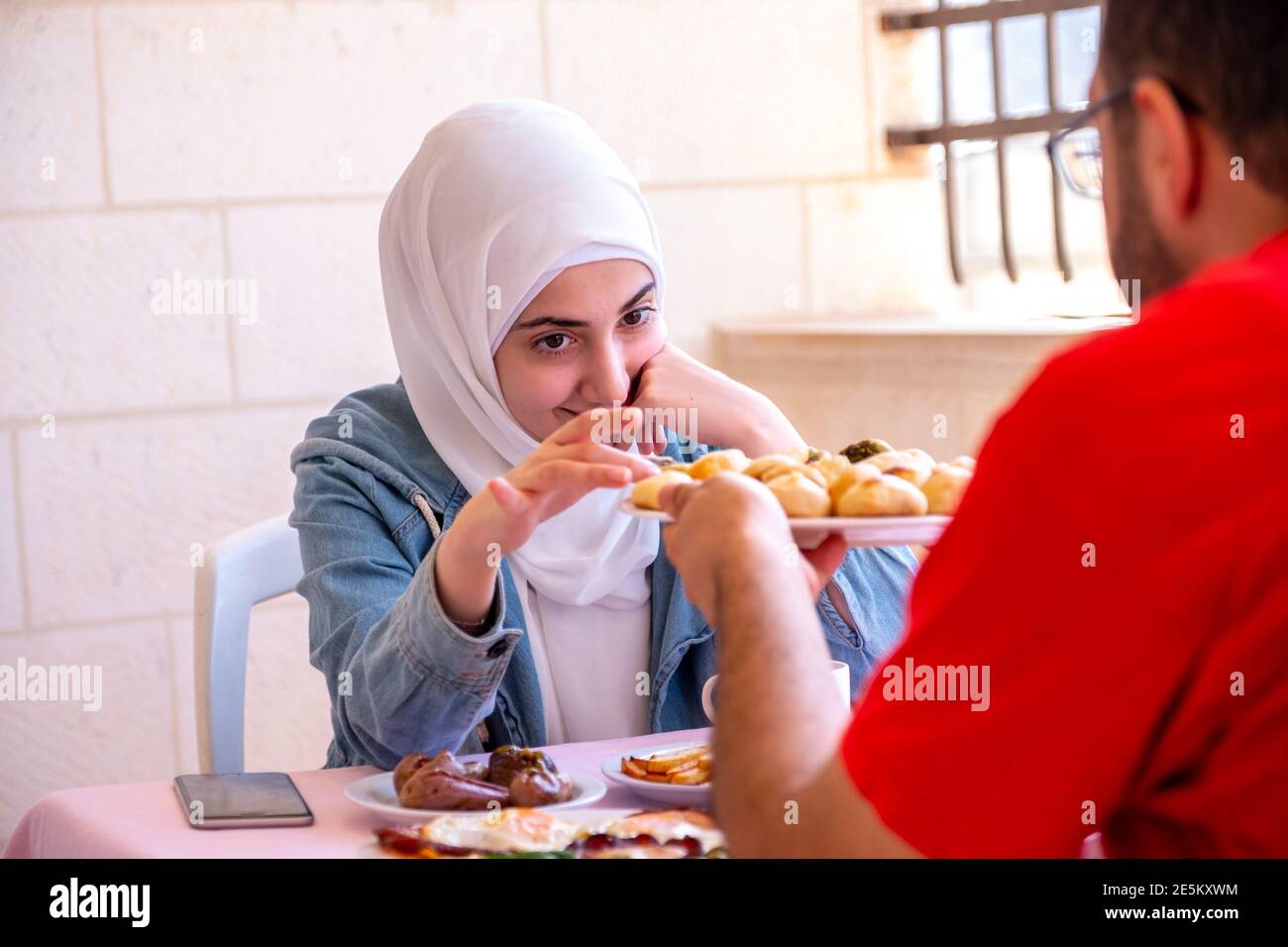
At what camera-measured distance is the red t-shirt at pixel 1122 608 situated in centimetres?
69

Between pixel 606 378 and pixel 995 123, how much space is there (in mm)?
1943

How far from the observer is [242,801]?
1.33 m

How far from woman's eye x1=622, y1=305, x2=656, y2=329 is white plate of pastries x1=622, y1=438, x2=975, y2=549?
0.55 m

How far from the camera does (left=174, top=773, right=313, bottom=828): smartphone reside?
128 cm

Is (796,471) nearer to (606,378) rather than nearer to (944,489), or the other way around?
(944,489)

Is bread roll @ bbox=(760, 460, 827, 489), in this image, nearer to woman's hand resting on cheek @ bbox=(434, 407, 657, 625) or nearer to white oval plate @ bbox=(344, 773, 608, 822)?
woman's hand resting on cheek @ bbox=(434, 407, 657, 625)

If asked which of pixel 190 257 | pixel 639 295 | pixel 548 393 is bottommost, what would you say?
pixel 548 393

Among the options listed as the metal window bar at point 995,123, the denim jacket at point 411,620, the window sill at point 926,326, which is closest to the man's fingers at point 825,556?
the denim jacket at point 411,620

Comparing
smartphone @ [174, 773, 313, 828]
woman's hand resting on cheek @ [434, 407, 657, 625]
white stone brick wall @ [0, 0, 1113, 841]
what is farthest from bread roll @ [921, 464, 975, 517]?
white stone brick wall @ [0, 0, 1113, 841]

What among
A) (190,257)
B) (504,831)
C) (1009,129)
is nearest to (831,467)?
(504,831)

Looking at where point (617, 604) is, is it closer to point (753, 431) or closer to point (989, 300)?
point (753, 431)

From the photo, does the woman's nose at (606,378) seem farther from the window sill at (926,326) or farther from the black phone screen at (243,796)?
the window sill at (926,326)
